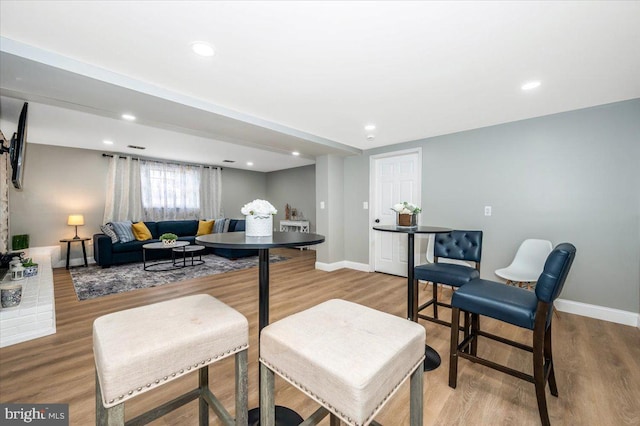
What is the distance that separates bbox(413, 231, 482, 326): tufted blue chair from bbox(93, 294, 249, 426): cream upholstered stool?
65.7 inches

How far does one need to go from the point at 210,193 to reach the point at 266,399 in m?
6.89

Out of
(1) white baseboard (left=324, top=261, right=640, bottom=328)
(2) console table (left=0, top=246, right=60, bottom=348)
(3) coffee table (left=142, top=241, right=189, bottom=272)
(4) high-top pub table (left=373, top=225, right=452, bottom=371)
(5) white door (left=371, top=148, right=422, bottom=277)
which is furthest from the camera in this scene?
(3) coffee table (left=142, top=241, right=189, bottom=272)

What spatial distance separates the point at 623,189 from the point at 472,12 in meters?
2.62

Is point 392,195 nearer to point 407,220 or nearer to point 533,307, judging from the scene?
point 407,220

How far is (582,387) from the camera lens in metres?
1.67

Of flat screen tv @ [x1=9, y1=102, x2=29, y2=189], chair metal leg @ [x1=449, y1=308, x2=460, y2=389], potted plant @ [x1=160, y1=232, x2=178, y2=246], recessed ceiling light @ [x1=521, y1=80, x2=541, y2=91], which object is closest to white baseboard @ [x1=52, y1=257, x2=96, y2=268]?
potted plant @ [x1=160, y1=232, x2=178, y2=246]

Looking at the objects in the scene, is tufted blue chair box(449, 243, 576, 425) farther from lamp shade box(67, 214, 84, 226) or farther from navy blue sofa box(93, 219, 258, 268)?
lamp shade box(67, 214, 84, 226)

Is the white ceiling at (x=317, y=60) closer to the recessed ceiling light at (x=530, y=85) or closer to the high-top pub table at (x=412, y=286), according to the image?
the recessed ceiling light at (x=530, y=85)

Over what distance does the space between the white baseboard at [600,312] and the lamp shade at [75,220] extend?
7627 millimetres

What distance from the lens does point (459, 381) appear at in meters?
1.75

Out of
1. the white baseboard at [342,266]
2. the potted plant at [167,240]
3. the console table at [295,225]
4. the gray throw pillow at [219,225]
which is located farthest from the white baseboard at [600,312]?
the gray throw pillow at [219,225]

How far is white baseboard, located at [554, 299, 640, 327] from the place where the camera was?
101 inches

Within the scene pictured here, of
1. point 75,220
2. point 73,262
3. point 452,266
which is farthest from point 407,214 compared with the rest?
point 73,262

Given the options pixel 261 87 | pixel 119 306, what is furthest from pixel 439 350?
pixel 119 306
